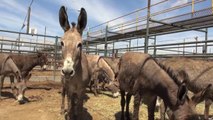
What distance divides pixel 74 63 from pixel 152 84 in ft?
5.15

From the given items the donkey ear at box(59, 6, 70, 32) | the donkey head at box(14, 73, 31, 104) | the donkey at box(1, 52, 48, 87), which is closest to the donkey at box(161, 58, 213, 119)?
the donkey ear at box(59, 6, 70, 32)

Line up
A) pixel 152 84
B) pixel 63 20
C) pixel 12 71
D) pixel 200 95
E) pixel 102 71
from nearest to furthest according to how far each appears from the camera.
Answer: pixel 200 95, pixel 152 84, pixel 63 20, pixel 12 71, pixel 102 71

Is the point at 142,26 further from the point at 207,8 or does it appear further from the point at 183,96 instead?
the point at 183,96

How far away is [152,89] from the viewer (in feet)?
15.0

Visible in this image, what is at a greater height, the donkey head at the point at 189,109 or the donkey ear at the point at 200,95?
the donkey ear at the point at 200,95

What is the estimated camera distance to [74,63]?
13.6 feet

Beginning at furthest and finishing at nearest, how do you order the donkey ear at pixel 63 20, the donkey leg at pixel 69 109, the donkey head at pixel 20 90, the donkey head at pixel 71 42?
the donkey head at pixel 20 90
the donkey leg at pixel 69 109
the donkey ear at pixel 63 20
the donkey head at pixel 71 42

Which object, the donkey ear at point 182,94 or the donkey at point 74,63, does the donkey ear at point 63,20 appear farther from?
the donkey ear at point 182,94

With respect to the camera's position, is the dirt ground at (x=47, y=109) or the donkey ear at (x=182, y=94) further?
the dirt ground at (x=47, y=109)

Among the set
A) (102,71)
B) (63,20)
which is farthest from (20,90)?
(63,20)

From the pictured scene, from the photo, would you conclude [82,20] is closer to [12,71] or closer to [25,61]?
[12,71]

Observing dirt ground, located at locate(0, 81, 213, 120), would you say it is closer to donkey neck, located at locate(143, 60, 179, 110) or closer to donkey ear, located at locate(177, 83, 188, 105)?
donkey neck, located at locate(143, 60, 179, 110)

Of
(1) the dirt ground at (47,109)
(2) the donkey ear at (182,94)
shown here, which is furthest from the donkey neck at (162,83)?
(1) the dirt ground at (47,109)

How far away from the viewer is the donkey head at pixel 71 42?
3.85 meters
